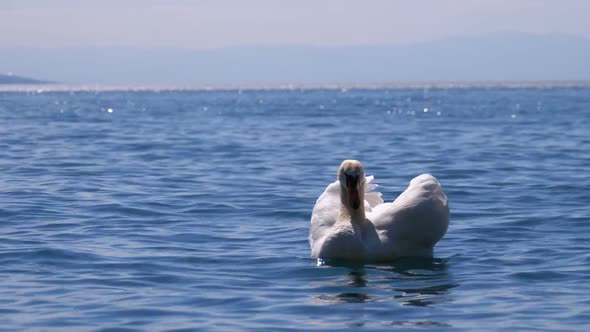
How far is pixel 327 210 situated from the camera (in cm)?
1372

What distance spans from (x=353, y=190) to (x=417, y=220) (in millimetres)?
876

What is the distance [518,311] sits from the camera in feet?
33.4

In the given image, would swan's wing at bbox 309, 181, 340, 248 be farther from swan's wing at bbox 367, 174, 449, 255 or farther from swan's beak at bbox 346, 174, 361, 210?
swan's wing at bbox 367, 174, 449, 255

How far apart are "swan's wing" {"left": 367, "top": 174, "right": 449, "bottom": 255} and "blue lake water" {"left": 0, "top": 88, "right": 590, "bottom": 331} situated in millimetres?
239

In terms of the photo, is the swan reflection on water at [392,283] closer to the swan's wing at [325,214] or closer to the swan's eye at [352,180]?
the swan's wing at [325,214]

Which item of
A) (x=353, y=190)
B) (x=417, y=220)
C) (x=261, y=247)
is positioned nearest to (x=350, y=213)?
(x=353, y=190)

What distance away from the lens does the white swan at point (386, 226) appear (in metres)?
12.5

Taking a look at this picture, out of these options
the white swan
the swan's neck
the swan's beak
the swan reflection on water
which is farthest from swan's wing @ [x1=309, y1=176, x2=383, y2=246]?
the swan reflection on water

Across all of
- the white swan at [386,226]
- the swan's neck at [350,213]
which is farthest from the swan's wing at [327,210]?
the swan's neck at [350,213]

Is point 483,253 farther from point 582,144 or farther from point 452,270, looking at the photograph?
point 582,144

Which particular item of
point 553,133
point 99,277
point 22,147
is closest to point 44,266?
point 99,277

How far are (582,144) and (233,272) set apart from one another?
71.6ft

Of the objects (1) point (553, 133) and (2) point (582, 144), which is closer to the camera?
(2) point (582, 144)

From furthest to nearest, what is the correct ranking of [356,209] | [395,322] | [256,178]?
[256,178] < [356,209] < [395,322]
